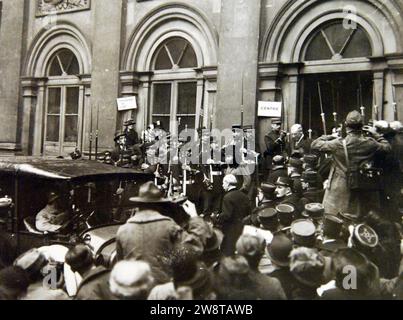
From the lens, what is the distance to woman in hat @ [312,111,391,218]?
567 cm

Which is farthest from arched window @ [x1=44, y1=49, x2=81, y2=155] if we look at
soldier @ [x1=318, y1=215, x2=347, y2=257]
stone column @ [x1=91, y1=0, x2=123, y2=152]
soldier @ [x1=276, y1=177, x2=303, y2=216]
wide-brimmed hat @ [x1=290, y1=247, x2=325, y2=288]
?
wide-brimmed hat @ [x1=290, y1=247, x2=325, y2=288]

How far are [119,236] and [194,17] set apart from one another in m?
7.55

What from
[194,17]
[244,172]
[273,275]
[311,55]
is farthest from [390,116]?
[273,275]

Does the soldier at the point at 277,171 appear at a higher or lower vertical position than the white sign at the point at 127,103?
lower

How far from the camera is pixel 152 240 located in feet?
14.1

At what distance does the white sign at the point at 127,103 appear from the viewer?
1160 cm

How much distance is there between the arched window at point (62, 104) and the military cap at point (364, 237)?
32.4 feet

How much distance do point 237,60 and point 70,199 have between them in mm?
5584

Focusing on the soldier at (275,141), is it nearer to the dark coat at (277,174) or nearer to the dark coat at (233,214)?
the dark coat at (277,174)

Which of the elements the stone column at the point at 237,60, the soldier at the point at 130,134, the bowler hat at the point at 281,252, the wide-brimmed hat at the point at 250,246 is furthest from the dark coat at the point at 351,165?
the soldier at the point at 130,134

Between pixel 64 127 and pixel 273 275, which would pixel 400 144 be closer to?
pixel 273 275

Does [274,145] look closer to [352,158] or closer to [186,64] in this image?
[352,158]

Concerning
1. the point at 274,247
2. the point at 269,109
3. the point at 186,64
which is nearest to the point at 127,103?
the point at 186,64
